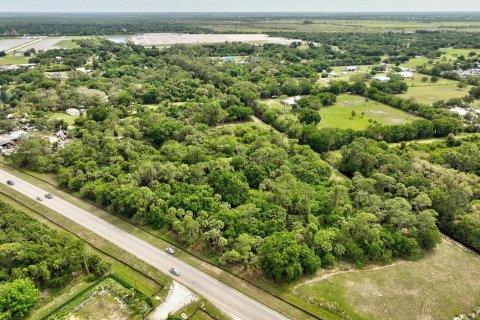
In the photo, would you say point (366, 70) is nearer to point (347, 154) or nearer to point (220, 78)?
point (220, 78)

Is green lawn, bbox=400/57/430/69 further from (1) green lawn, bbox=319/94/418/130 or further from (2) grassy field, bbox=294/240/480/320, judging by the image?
(2) grassy field, bbox=294/240/480/320

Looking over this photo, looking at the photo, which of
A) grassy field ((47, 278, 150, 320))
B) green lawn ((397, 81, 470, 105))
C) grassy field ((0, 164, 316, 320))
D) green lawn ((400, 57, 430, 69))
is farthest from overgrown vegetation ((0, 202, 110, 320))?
green lawn ((400, 57, 430, 69))

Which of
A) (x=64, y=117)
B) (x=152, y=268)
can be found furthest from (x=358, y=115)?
(x=64, y=117)

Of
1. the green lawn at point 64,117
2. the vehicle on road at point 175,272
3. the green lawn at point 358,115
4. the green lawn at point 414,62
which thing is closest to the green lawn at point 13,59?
the green lawn at point 64,117

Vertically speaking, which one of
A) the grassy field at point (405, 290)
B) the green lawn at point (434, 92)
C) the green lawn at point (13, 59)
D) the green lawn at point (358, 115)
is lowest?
the grassy field at point (405, 290)

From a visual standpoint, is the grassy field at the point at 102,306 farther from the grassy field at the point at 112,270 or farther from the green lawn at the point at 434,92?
the green lawn at the point at 434,92

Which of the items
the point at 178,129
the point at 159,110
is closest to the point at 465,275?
the point at 178,129
